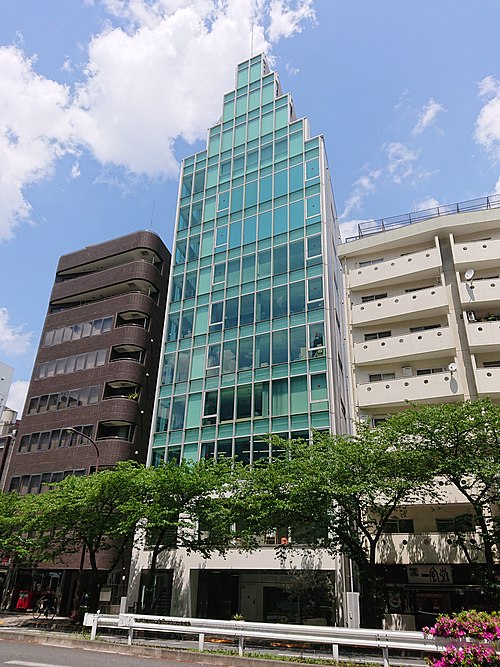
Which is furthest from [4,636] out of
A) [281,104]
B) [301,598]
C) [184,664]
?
[281,104]

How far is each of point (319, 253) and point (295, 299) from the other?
3724mm

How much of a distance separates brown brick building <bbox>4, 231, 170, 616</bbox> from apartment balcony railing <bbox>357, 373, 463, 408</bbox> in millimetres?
17530

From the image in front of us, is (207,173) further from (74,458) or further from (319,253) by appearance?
(74,458)

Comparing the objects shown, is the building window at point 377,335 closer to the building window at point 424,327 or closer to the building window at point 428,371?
the building window at point 424,327

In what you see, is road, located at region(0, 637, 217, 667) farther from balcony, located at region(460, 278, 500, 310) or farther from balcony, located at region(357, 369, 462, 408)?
balcony, located at region(460, 278, 500, 310)

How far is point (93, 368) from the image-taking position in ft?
128

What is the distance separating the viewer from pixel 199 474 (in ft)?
80.7

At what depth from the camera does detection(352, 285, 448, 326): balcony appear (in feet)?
100

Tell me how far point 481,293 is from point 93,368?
28.8 meters

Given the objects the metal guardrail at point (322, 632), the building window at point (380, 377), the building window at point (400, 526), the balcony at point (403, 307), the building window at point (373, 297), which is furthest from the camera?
the building window at point (373, 297)

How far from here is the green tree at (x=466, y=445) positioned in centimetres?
1928

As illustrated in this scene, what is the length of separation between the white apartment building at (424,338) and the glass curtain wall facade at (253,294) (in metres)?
2.43

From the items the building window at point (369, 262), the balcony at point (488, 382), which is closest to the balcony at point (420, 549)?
the balcony at point (488, 382)

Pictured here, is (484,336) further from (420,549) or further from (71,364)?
(71,364)
